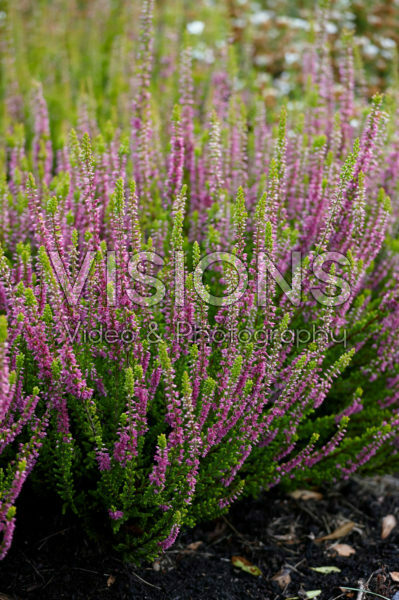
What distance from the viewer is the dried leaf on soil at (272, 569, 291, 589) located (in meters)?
2.47

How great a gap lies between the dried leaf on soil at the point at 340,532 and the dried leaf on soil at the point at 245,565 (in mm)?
371

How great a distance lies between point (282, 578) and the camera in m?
2.51

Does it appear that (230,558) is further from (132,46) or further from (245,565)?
(132,46)

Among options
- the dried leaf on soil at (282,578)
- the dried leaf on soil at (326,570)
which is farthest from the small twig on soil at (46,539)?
the dried leaf on soil at (326,570)

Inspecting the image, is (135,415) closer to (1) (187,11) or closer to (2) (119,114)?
(2) (119,114)

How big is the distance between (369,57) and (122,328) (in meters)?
6.35

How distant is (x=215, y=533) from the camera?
8.91 feet

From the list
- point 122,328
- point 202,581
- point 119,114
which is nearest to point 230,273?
point 122,328

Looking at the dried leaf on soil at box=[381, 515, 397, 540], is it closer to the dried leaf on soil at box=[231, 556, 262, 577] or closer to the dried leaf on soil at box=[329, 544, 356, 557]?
the dried leaf on soil at box=[329, 544, 356, 557]

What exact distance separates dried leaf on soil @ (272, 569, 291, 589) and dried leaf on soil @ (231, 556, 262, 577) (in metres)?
0.07

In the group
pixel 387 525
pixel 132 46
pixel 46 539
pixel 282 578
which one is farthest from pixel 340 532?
pixel 132 46

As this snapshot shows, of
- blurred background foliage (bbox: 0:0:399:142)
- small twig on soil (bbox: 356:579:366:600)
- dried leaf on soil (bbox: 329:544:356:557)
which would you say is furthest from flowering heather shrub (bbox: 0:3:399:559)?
blurred background foliage (bbox: 0:0:399:142)

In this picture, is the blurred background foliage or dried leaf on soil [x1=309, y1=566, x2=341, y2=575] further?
the blurred background foliage

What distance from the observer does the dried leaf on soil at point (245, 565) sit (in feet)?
8.26
